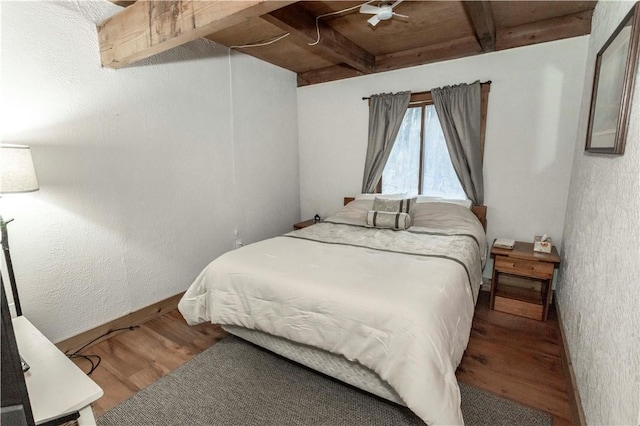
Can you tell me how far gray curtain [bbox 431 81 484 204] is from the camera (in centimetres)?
298

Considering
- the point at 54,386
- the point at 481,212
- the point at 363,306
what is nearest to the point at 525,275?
the point at 481,212

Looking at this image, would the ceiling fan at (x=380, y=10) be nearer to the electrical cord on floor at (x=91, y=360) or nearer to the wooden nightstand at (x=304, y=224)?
the wooden nightstand at (x=304, y=224)

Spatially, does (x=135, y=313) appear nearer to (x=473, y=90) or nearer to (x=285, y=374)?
(x=285, y=374)

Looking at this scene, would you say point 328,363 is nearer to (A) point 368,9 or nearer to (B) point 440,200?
(B) point 440,200

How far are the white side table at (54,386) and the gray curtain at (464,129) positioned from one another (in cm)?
315

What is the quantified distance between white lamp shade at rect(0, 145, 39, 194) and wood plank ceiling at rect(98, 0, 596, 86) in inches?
36.4

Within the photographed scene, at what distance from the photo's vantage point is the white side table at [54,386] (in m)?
1.08

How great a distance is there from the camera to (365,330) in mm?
1494

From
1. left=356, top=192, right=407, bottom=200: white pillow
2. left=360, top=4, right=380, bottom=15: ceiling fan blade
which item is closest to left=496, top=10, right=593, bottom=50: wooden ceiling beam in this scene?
left=360, top=4, right=380, bottom=15: ceiling fan blade

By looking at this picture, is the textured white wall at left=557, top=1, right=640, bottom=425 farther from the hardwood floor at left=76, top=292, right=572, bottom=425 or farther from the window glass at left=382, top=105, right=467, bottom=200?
the window glass at left=382, top=105, right=467, bottom=200

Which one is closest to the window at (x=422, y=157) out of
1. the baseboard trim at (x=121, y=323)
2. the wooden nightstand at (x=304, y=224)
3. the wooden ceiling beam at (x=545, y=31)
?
the wooden ceiling beam at (x=545, y=31)

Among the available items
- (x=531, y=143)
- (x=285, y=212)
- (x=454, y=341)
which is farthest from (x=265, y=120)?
(x=454, y=341)

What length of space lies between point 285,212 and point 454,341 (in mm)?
2846

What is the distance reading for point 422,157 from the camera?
3352mm
